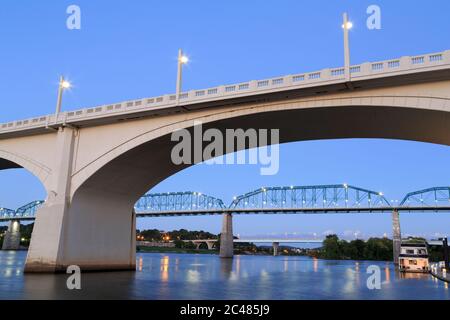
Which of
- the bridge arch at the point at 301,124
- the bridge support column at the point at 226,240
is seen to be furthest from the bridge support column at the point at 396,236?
the bridge arch at the point at 301,124

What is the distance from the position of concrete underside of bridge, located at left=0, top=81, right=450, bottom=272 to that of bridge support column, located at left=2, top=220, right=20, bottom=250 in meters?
119

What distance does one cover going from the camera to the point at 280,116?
30000 mm

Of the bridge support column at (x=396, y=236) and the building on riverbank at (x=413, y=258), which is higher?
the bridge support column at (x=396, y=236)

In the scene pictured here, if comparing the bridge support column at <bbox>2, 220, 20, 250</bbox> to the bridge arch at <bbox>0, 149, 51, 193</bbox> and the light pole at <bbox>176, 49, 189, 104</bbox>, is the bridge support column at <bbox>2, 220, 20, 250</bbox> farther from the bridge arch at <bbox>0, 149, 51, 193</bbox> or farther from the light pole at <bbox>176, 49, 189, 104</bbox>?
the light pole at <bbox>176, 49, 189, 104</bbox>

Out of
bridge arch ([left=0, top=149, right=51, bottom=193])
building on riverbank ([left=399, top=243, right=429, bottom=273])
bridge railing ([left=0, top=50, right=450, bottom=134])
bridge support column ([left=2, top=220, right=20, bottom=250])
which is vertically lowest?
building on riverbank ([left=399, top=243, right=429, bottom=273])

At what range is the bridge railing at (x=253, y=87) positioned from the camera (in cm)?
2419

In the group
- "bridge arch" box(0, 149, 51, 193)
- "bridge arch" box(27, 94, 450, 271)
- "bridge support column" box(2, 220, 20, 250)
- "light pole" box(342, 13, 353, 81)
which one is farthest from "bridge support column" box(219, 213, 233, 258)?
"light pole" box(342, 13, 353, 81)

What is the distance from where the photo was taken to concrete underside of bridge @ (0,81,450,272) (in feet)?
87.6

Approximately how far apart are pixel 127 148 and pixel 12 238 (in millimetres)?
136008

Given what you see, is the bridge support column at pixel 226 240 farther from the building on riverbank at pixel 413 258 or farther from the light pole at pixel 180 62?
the light pole at pixel 180 62

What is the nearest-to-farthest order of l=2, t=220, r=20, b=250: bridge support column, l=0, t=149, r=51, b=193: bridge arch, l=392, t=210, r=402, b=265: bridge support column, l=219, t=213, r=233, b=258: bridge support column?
l=0, t=149, r=51, b=193: bridge arch → l=392, t=210, r=402, b=265: bridge support column → l=219, t=213, r=233, b=258: bridge support column → l=2, t=220, r=20, b=250: bridge support column

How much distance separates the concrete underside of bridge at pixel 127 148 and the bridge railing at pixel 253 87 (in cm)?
114

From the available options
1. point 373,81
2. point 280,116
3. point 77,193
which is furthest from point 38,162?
point 373,81
